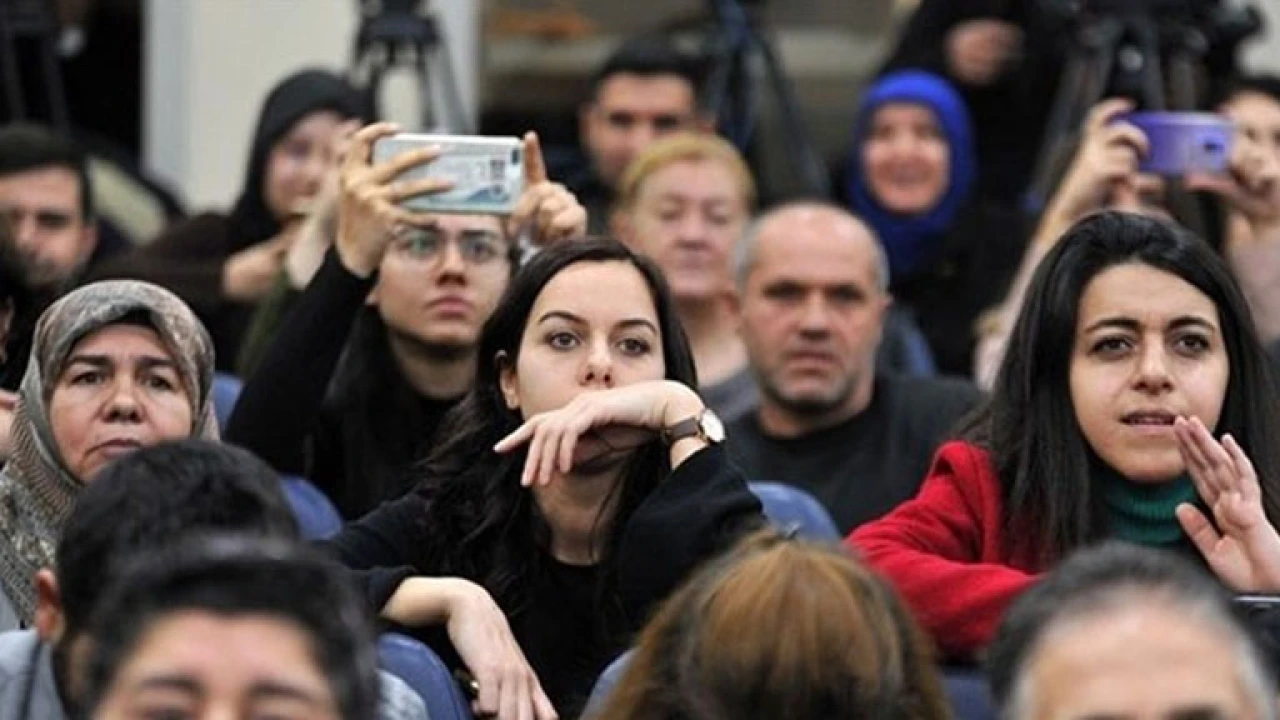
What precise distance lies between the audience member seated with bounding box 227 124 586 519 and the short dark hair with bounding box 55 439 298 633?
171cm

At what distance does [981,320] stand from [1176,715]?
4.56 metres

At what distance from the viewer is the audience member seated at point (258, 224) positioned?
25.5ft

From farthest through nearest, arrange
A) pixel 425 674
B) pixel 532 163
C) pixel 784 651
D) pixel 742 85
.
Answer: pixel 742 85
pixel 532 163
pixel 425 674
pixel 784 651

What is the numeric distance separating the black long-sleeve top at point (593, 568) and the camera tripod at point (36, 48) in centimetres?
344

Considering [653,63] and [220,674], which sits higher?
[220,674]

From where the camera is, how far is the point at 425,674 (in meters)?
5.05

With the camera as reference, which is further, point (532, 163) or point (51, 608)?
point (532, 163)

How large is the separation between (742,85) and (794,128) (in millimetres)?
310

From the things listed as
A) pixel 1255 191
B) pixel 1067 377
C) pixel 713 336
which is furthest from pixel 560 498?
pixel 1255 191

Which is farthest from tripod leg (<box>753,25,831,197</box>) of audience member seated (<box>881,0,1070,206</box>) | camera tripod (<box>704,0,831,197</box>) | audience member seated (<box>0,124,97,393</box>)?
audience member seated (<box>0,124,97,393</box>)

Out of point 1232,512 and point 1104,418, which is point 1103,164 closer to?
point 1104,418

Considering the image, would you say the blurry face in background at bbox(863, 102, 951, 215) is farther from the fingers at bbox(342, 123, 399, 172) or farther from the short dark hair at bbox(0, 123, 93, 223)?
the fingers at bbox(342, 123, 399, 172)

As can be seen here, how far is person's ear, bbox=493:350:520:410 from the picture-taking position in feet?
18.7

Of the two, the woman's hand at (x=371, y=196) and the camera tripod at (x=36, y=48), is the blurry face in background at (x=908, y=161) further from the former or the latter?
the woman's hand at (x=371, y=196)
